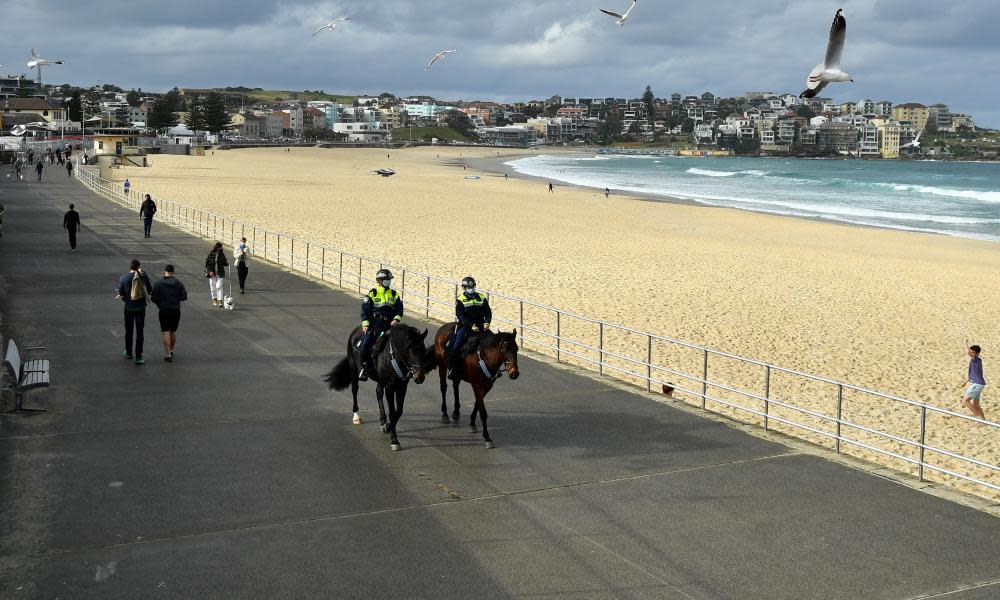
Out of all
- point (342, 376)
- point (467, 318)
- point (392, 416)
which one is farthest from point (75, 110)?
point (392, 416)

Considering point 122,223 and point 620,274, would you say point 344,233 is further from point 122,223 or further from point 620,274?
point 620,274

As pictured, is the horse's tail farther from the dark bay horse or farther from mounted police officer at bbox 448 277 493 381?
mounted police officer at bbox 448 277 493 381

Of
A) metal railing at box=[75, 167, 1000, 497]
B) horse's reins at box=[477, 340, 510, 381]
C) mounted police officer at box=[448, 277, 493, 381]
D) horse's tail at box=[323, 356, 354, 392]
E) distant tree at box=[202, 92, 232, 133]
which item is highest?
distant tree at box=[202, 92, 232, 133]

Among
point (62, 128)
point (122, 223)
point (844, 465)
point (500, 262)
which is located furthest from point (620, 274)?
point (62, 128)

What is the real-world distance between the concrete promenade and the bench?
1.14 feet

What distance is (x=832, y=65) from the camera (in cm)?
904

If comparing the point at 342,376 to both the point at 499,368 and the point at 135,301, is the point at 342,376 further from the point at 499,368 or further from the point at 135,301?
the point at 135,301

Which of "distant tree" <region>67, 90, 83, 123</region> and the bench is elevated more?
"distant tree" <region>67, 90, 83, 123</region>

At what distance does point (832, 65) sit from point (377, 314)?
18.9ft

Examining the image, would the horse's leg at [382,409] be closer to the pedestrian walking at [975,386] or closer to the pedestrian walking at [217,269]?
the pedestrian walking at [217,269]

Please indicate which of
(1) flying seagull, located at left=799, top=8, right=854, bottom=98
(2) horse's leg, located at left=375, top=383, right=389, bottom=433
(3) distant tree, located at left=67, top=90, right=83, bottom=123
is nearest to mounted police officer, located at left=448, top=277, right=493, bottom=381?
(2) horse's leg, located at left=375, top=383, right=389, bottom=433

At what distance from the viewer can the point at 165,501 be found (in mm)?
9344

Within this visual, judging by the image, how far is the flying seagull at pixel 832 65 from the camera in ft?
29.0

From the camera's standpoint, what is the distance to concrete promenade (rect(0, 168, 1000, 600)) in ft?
26.0
